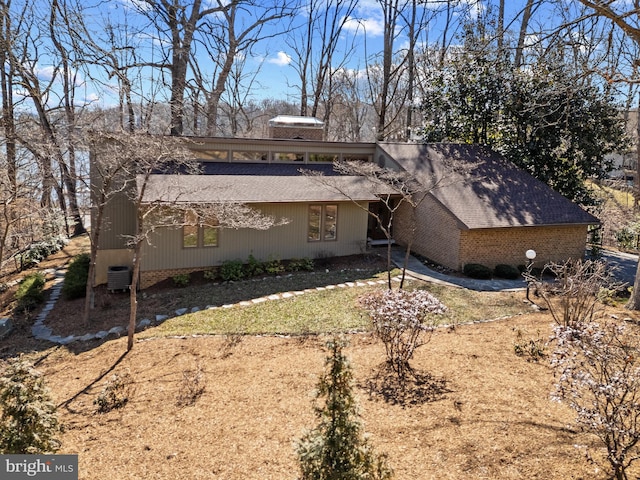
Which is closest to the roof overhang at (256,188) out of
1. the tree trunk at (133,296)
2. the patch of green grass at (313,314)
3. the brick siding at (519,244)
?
the tree trunk at (133,296)

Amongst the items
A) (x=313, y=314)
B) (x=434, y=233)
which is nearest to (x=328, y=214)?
(x=434, y=233)

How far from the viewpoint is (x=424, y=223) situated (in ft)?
58.7

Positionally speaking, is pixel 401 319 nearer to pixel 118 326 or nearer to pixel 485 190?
pixel 118 326

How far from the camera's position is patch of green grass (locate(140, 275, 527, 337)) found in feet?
35.4

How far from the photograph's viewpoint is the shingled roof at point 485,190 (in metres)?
16.1

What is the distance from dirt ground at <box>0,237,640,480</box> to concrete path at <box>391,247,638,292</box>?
4.33 meters

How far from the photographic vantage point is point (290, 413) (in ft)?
22.1

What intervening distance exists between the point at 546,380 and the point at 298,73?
33.4m

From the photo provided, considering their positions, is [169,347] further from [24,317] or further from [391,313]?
[24,317]

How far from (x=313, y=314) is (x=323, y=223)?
5.88 m

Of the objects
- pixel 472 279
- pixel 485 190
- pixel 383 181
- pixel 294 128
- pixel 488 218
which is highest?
pixel 294 128

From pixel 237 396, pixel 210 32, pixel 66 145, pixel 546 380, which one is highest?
pixel 210 32

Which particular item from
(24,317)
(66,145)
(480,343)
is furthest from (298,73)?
(480,343)

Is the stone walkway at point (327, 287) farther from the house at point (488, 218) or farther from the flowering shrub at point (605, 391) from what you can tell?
the flowering shrub at point (605, 391)
